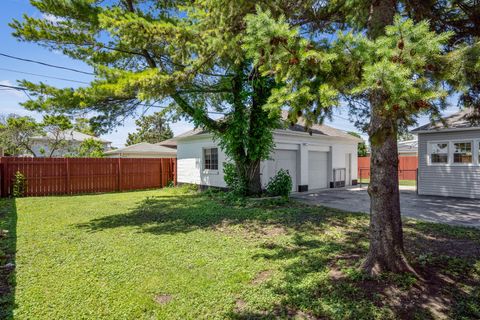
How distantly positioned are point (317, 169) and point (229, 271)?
1126 centimetres

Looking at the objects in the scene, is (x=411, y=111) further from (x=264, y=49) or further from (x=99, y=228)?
(x=99, y=228)

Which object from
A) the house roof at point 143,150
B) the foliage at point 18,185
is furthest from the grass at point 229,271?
the house roof at point 143,150

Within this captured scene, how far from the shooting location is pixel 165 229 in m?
6.75

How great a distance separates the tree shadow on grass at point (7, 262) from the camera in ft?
10.7

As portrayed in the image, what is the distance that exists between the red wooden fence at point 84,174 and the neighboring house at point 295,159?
1.55 m

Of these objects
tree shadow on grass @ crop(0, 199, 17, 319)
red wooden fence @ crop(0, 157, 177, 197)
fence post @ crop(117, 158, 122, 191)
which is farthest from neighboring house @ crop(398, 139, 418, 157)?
tree shadow on grass @ crop(0, 199, 17, 319)

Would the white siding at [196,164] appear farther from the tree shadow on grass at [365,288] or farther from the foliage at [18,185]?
the tree shadow on grass at [365,288]

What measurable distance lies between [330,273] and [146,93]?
193 inches

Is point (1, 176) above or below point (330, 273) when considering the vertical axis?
above

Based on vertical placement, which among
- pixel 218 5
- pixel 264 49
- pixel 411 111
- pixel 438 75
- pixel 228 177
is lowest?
pixel 228 177

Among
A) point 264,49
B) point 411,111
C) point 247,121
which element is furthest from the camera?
point 247,121

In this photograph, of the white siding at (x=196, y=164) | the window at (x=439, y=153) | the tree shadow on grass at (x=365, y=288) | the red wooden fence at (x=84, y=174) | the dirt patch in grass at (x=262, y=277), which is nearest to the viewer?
the tree shadow on grass at (x=365, y=288)

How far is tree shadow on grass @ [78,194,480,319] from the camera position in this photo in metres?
3.07

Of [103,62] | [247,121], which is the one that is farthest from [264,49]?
[103,62]
